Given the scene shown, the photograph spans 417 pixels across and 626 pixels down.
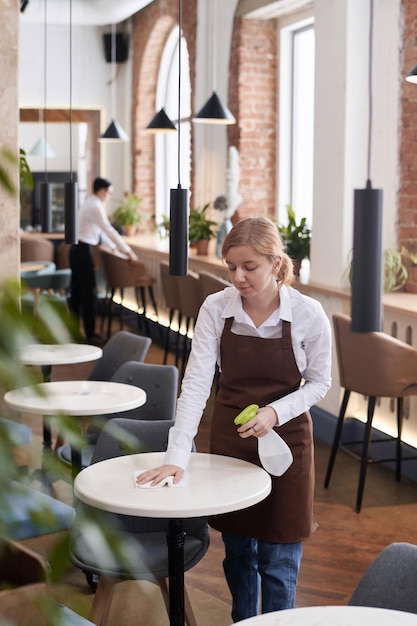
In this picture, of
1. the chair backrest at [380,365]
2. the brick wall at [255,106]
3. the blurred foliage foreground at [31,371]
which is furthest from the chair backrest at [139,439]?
the brick wall at [255,106]

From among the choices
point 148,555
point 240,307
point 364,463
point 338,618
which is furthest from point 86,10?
point 338,618

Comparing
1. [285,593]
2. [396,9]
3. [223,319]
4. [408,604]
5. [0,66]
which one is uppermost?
[396,9]

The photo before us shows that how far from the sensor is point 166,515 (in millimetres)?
2301

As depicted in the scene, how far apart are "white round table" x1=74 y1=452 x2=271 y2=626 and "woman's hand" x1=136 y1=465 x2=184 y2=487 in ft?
0.09

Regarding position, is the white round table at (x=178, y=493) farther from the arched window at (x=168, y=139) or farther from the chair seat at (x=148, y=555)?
the arched window at (x=168, y=139)

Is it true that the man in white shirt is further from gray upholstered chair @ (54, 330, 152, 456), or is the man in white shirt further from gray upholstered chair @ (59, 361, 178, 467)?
gray upholstered chair @ (59, 361, 178, 467)

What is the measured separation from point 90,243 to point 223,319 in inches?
268

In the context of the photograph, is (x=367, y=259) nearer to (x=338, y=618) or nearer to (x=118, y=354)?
(x=338, y=618)

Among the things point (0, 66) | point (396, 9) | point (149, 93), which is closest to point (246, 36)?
point (396, 9)

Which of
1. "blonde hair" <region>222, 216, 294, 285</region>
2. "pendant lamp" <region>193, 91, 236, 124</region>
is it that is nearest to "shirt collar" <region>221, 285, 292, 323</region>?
"blonde hair" <region>222, 216, 294, 285</region>

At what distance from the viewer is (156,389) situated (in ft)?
13.3

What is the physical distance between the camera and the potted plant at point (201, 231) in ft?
27.5

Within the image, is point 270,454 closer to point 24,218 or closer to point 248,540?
point 248,540

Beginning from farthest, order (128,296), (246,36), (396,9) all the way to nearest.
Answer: (128,296)
(246,36)
(396,9)
